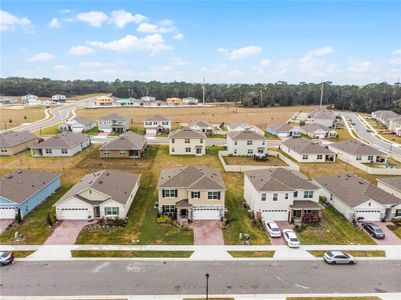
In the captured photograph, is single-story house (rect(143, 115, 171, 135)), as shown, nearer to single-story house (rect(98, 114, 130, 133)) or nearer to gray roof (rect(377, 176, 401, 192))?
single-story house (rect(98, 114, 130, 133))

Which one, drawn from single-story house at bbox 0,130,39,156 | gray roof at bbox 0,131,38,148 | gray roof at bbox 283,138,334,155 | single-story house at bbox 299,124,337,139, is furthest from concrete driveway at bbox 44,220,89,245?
single-story house at bbox 299,124,337,139

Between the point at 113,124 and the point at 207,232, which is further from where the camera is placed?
the point at 113,124

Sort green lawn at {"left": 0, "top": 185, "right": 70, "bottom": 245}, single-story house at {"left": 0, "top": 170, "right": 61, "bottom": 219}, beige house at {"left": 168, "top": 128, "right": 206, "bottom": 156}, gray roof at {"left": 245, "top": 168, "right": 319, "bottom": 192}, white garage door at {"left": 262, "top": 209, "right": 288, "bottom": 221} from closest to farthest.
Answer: green lawn at {"left": 0, "top": 185, "right": 70, "bottom": 245} < single-story house at {"left": 0, "top": 170, "right": 61, "bottom": 219} < gray roof at {"left": 245, "top": 168, "right": 319, "bottom": 192} < white garage door at {"left": 262, "top": 209, "right": 288, "bottom": 221} < beige house at {"left": 168, "top": 128, "right": 206, "bottom": 156}

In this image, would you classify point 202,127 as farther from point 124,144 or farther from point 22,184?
point 22,184

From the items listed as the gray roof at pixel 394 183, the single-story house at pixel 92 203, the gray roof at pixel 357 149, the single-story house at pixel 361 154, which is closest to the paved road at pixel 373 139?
the single-story house at pixel 361 154

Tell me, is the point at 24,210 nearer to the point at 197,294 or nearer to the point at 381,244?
the point at 197,294

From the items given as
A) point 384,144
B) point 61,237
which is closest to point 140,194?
point 61,237

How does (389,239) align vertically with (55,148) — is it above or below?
below

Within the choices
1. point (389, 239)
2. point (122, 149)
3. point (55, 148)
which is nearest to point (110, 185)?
point (122, 149)
